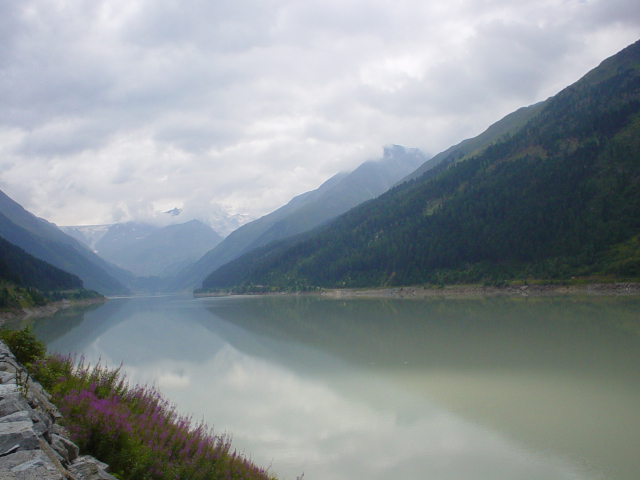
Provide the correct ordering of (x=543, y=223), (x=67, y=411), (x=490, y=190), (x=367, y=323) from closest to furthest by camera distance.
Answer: (x=67, y=411), (x=367, y=323), (x=543, y=223), (x=490, y=190)

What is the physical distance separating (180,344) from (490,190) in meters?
99.6

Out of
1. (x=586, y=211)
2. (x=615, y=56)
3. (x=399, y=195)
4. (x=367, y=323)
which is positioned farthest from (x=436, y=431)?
(x=615, y=56)

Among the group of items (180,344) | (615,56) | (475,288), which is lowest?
(475,288)

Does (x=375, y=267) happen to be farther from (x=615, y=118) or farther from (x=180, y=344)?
(x=180, y=344)

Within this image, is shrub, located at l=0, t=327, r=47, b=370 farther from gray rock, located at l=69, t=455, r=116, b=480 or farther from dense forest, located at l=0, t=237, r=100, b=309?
dense forest, located at l=0, t=237, r=100, b=309

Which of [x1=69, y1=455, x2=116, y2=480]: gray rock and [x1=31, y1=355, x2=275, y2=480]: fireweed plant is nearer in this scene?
[x1=69, y1=455, x2=116, y2=480]: gray rock

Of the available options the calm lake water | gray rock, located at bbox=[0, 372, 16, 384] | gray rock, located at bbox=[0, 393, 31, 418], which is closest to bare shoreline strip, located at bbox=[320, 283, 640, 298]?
the calm lake water

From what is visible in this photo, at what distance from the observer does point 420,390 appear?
47.8ft

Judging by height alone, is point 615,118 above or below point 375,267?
above

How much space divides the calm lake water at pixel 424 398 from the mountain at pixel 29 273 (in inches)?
Answer: 2579

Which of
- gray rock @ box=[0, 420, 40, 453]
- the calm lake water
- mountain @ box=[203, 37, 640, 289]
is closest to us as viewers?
gray rock @ box=[0, 420, 40, 453]

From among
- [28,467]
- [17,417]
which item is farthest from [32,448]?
[17,417]

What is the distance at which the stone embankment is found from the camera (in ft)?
12.1

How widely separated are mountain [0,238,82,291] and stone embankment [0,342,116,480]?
84.5 metres
